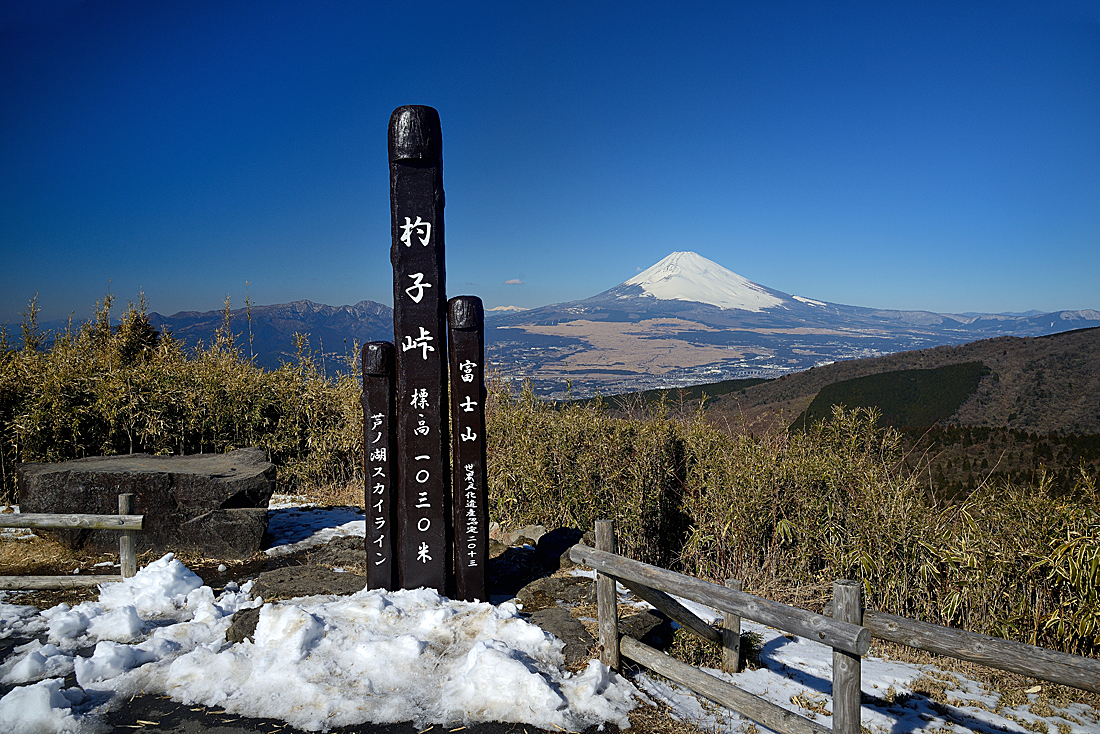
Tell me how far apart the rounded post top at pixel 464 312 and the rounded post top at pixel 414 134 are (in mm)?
1170

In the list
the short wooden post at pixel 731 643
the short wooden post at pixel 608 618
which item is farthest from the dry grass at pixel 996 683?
the short wooden post at pixel 608 618

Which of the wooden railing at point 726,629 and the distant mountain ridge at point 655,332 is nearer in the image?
the wooden railing at point 726,629

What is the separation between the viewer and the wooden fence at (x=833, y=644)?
269cm

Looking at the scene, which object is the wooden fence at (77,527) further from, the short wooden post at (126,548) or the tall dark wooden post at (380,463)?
the tall dark wooden post at (380,463)

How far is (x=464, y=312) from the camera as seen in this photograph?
16.2 ft

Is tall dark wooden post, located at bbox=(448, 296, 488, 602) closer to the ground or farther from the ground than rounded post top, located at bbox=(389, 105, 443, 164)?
closer to the ground

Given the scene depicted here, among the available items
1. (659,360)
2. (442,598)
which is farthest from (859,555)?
(659,360)

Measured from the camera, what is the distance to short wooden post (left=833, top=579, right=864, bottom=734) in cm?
291

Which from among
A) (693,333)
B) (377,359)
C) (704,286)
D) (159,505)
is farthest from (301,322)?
(704,286)

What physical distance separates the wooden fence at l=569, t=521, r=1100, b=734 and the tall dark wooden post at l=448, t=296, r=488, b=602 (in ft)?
4.42

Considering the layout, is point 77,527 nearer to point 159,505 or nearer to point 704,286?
point 159,505

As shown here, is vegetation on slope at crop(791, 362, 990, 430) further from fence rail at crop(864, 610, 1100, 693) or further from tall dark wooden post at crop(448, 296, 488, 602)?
fence rail at crop(864, 610, 1100, 693)

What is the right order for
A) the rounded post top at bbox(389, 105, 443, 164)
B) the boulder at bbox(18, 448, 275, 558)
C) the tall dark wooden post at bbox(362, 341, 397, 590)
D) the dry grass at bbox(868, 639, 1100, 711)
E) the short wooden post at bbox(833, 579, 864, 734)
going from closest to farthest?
the short wooden post at bbox(833, 579, 864, 734) < the dry grass at bbox(868, 639, 1100, 711) < the rounded post top at bbox(389, 105, 443, 164) < the tall dark wooden post at bbox(362, 341, 397, 590) < the boulder at bbox(18, 448, 275, 558)

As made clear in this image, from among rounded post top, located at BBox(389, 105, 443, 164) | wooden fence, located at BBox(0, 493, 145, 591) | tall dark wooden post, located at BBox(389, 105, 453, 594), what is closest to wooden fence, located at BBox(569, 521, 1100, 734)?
tall dark wooden post, located at BBox(389, 105, 453, 594)
